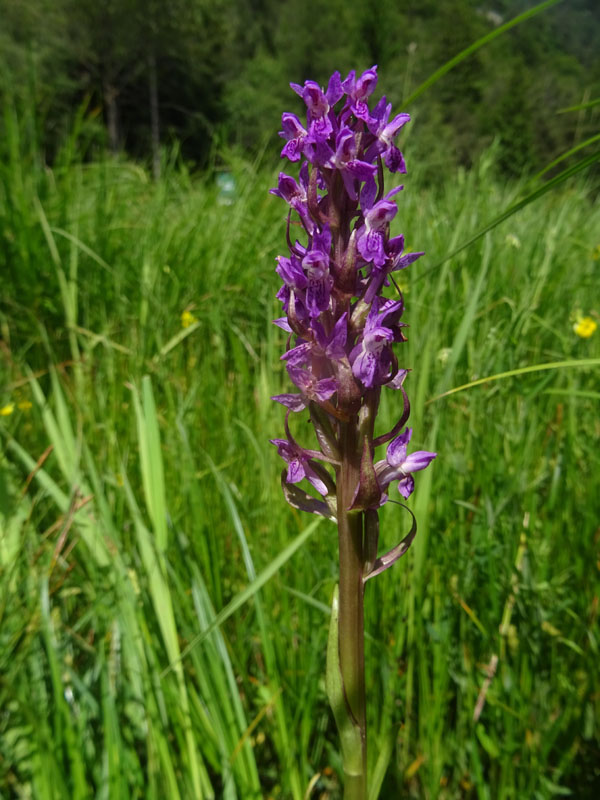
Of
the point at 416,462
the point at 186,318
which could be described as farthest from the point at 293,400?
the point at 186,318

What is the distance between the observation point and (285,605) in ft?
4.55

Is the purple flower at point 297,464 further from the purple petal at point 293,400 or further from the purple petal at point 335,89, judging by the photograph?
the purple petal at point 335,89

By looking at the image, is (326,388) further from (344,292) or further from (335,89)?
(335,89)

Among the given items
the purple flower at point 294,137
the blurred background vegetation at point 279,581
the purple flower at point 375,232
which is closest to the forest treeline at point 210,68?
the blurred background vegetation at point 279,581

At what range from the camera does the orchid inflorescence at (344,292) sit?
77 cm

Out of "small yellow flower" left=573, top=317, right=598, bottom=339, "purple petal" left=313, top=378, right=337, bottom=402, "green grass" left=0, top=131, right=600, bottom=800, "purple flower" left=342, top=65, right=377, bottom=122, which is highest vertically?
"purple flower" left=342, top=65, right=377, bottom=122

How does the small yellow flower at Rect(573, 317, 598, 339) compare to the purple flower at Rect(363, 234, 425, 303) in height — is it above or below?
above

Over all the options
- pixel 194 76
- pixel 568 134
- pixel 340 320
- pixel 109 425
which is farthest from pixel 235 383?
pixel 194 76

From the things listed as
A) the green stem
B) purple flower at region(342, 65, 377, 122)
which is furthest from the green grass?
purple flower at region(342, 65, 377, 122)

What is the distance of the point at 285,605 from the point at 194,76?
139 feet

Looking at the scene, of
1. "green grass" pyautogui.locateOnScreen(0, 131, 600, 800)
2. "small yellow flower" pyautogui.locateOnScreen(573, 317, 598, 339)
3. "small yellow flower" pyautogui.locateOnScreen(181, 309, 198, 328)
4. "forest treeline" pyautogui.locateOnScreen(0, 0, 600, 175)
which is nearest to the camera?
"green grass" pyautogui.locateOnScreen(0, 131, 600, 800)

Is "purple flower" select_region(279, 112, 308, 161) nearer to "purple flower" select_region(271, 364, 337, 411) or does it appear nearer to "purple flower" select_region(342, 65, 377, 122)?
"purple flower" select_region(342, 65, 377, 122)

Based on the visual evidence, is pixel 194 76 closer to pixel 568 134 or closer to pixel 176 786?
pixel 568 134

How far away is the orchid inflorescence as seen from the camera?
2.52 feet
